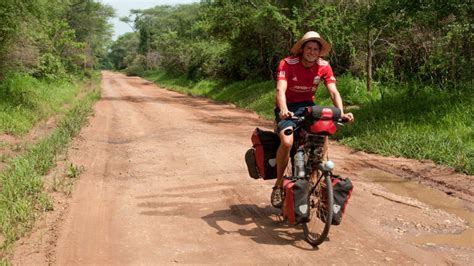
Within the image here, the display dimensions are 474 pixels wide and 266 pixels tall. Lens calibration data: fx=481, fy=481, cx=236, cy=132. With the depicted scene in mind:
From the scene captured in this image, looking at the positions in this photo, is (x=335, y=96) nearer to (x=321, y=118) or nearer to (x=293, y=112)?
(x=293, y=112)

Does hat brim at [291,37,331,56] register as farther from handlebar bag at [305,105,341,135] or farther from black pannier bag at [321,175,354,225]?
black pannier bag at [321,175,354,225]

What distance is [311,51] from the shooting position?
16.3 ft

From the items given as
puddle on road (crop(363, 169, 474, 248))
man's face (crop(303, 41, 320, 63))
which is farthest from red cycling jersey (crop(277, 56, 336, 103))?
puddle on road (crop(363, 169, 474, 248))

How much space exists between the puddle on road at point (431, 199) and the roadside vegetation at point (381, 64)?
1076 mm

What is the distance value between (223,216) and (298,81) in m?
1.78

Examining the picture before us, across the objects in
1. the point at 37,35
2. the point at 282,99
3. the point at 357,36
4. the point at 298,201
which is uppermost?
the point at 357,36

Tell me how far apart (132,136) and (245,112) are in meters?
7.12

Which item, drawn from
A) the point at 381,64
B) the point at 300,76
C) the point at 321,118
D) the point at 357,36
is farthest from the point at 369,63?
the point at 321,118

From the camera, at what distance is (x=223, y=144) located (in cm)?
988

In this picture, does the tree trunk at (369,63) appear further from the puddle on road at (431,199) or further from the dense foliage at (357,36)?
the puddle on road at (431,199)

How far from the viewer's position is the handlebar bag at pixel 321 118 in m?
4.55

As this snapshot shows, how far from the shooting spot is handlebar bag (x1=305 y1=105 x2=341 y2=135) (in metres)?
4.55

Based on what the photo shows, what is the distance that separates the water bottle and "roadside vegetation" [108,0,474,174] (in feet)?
12.4

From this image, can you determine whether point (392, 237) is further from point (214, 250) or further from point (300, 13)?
point (300, 13)
